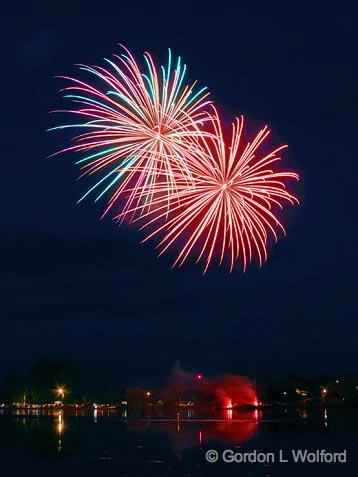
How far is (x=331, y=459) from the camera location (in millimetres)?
32812

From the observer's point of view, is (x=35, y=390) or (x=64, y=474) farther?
(x=35, y=390)

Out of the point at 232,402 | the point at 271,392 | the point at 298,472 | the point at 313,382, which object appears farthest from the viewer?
the point at 313,382

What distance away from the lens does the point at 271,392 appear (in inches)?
6481

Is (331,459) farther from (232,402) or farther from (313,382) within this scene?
(313,382)

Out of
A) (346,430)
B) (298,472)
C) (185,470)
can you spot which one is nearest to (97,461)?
(185,470)

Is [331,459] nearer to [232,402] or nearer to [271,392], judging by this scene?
[232,402]

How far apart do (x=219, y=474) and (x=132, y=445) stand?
1300cm

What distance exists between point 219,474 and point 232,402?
10793 cm

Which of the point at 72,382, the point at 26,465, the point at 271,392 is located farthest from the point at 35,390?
the point at 26,465

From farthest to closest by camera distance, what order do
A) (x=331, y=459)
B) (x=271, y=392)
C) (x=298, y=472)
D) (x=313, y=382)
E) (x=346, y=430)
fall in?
1. (x=313, y=382)
2. (x=271, y=392)
3. (x=346, y=430)
4. (x=331, y=459)
5. (x=298, y=472)

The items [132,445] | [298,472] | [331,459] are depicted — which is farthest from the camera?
[132,445]

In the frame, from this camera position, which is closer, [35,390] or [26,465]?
[26,465]

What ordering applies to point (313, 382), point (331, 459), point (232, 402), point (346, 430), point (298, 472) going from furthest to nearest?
point (313, 382), point (232, 402), point (346, 430), point (331, 459), point (298, 472)

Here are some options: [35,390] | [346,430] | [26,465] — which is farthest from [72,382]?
[26,465]
